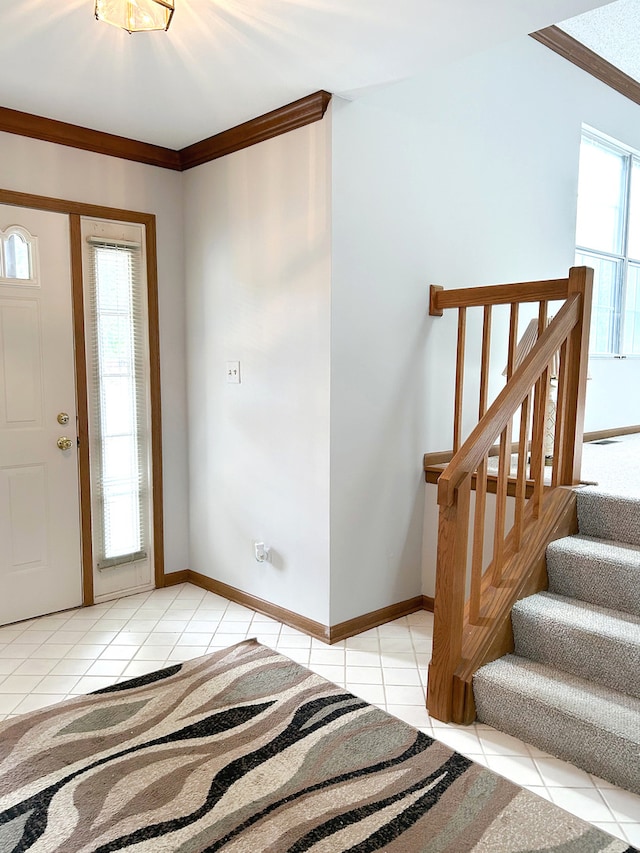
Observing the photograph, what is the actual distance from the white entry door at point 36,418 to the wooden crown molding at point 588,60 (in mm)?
2866

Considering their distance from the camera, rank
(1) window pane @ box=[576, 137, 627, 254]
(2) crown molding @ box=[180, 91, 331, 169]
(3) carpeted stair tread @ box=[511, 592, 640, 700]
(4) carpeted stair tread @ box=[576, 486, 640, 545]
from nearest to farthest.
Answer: (3) carpeted stair tread @ box=[511, 592, 640, 700], (4) carpeted stair tread @ box=[576, 486, 640, 545], (2) crown molding @ box=[180, 91, 331, 169], (1) window pane @ box=[576, 137, 627, 254]

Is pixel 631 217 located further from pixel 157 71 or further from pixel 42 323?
pixel 42 323

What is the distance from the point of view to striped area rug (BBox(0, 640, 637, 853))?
165 centimetres

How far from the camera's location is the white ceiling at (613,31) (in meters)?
3.54

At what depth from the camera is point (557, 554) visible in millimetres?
2473

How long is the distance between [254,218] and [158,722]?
216cm

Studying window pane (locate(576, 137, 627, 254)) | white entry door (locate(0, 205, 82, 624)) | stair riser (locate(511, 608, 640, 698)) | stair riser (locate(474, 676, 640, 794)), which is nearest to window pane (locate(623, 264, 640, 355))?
window pane (locate(576, 137, 627, 254))

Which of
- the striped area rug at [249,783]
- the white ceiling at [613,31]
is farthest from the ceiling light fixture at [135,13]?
the white ceiling at [613,31]

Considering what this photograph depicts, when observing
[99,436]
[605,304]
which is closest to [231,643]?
[99,436]

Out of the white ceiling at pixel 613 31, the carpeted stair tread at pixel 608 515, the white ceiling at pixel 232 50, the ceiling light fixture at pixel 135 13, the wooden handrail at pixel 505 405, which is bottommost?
the carpeted stair tread at pixel 608 515

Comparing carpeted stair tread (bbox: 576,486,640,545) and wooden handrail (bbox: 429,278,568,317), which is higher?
wooden handrail (bbox: 429,278,568,317)

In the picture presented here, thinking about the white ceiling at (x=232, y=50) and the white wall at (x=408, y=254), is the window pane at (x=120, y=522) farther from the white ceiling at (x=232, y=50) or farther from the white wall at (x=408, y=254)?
the white ceiling at (x=232, y=50)

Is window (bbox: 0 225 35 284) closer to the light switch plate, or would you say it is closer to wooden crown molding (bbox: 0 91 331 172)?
wooden crown molding (bbox: 0 91 331 172)

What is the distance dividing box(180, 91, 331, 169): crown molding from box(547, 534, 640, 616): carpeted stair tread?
78.8 inches
